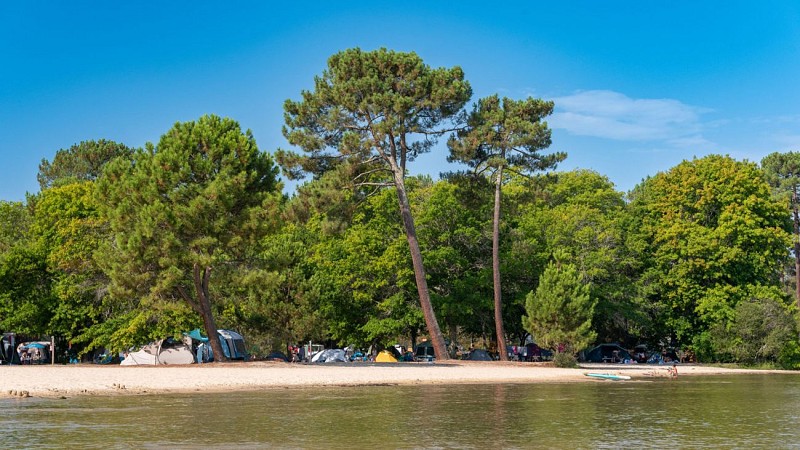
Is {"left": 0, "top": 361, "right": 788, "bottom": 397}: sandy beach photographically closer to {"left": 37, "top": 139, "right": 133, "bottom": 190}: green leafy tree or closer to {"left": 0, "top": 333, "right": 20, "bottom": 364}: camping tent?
{"left": 0, "top": 333, "right": 20, "bottom": 364}: camping tent

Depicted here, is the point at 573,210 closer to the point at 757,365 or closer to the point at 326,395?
the point at 757,365

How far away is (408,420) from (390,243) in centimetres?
3756

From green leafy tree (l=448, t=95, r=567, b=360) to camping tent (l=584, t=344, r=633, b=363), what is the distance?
14.7 metres

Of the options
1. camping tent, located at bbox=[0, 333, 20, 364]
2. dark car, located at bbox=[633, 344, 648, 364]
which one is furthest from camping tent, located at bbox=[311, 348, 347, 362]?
dark car, located at bbox=[633, 344, 648, 364]

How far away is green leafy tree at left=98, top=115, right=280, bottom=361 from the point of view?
3938 cm

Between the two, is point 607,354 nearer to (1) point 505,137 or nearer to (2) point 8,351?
(1) point 505,137

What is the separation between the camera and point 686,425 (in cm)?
1917

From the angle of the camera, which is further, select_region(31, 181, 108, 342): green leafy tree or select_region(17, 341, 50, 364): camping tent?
select_region(17, 341, 50, 364): camping tent

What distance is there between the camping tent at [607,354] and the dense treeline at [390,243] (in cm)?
95

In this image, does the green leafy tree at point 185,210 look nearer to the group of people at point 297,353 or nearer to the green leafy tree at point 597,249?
the group of people at point 297,353

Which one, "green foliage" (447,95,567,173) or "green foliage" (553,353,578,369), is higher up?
"green foliage" (447,95,567,173)

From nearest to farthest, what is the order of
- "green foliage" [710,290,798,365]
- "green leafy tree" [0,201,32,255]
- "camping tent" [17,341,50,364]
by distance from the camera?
"green foliage" [710,290,798,365]
"camping tent" [17,341,50,364]
"green leafy tree" [0,201,32,255]

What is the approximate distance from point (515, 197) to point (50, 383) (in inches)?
1302

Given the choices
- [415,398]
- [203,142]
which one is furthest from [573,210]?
[415,398]
